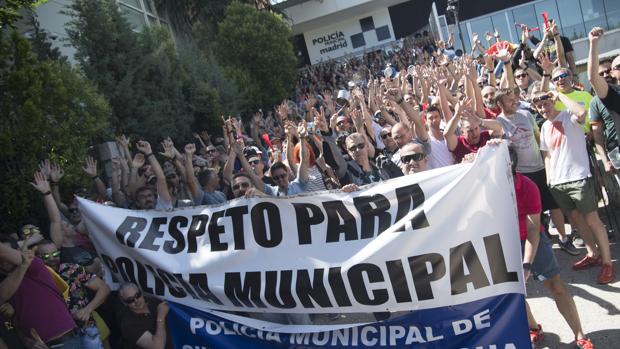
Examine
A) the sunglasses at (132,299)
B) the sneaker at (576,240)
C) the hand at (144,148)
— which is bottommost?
the sneaker at (576,240)

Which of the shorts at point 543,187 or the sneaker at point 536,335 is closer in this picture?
the sneaker at point 536,335

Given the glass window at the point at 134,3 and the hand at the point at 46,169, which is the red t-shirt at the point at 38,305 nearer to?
the hand at the point at 46,169

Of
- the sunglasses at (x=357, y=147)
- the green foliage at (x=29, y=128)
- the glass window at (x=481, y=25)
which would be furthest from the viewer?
the glass window at (x=481, y=25)

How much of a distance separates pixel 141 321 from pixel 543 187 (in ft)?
12.3

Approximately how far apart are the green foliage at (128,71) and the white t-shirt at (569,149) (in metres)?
8.57

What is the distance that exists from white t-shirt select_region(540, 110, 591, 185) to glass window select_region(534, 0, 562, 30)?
31291 mm

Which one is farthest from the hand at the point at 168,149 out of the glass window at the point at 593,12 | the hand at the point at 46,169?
the glass window at the point at 593,12

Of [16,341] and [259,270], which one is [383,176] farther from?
[16,341]

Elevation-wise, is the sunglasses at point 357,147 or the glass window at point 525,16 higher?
the glass window at point 525,16

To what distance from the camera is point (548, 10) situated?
3394 centimetres

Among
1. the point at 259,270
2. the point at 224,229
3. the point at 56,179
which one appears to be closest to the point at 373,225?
the point at 259,270

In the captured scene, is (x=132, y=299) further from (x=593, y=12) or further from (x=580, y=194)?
(x=593, y=12)

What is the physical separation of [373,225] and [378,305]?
0.51m

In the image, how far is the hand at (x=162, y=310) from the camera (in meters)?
4.12
